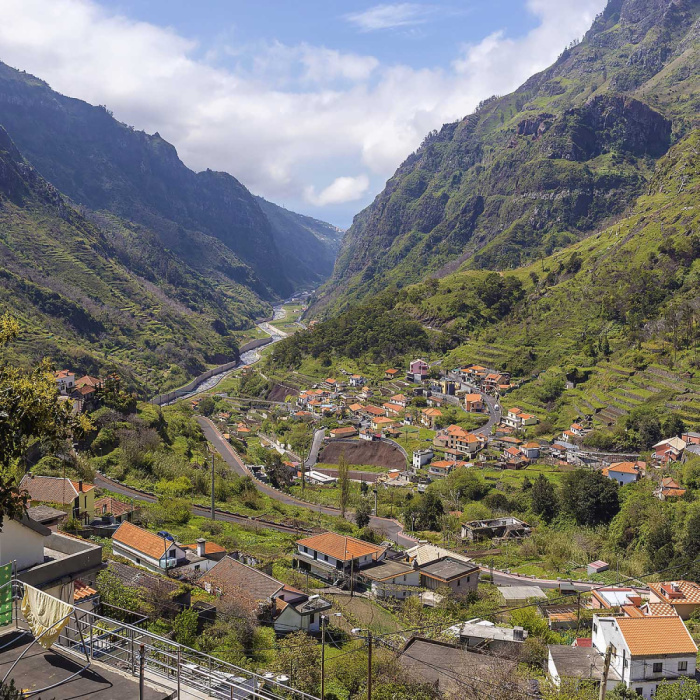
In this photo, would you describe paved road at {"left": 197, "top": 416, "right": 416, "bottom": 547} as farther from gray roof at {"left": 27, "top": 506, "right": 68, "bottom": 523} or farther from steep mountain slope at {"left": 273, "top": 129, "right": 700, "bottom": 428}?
steep mountain slope at {"left": 273, "top": 129, "right": 700, "bottom": 428}

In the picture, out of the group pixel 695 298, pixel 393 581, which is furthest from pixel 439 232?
pixel 393 581

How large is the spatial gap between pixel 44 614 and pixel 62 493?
2166cm

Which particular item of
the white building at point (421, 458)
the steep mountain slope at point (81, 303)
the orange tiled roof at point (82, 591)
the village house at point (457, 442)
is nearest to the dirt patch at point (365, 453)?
the white building at point (421, 458)

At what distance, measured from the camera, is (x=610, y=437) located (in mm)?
57000

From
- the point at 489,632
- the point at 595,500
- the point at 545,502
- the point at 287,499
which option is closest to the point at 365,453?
the point at 287,499

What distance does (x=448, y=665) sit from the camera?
60.3 ft

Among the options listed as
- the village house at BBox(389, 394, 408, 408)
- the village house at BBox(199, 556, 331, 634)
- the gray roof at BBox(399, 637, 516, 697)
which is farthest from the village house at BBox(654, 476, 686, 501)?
the village house at BBox(389, 394, 408, 408)

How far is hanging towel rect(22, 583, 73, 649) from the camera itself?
7.88 m

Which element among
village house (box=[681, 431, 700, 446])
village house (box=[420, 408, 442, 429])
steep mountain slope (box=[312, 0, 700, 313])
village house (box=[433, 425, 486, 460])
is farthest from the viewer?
steep mountain slope (box=[312, 0, 700, 313])

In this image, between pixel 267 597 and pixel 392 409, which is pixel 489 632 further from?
pixel 392 409

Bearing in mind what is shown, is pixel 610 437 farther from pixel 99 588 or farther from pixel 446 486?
pixel 99 588

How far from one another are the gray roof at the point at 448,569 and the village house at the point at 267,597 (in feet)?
26.4

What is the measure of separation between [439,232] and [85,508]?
172688 millimetres

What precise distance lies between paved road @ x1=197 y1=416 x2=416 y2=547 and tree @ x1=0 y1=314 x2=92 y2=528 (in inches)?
1380
